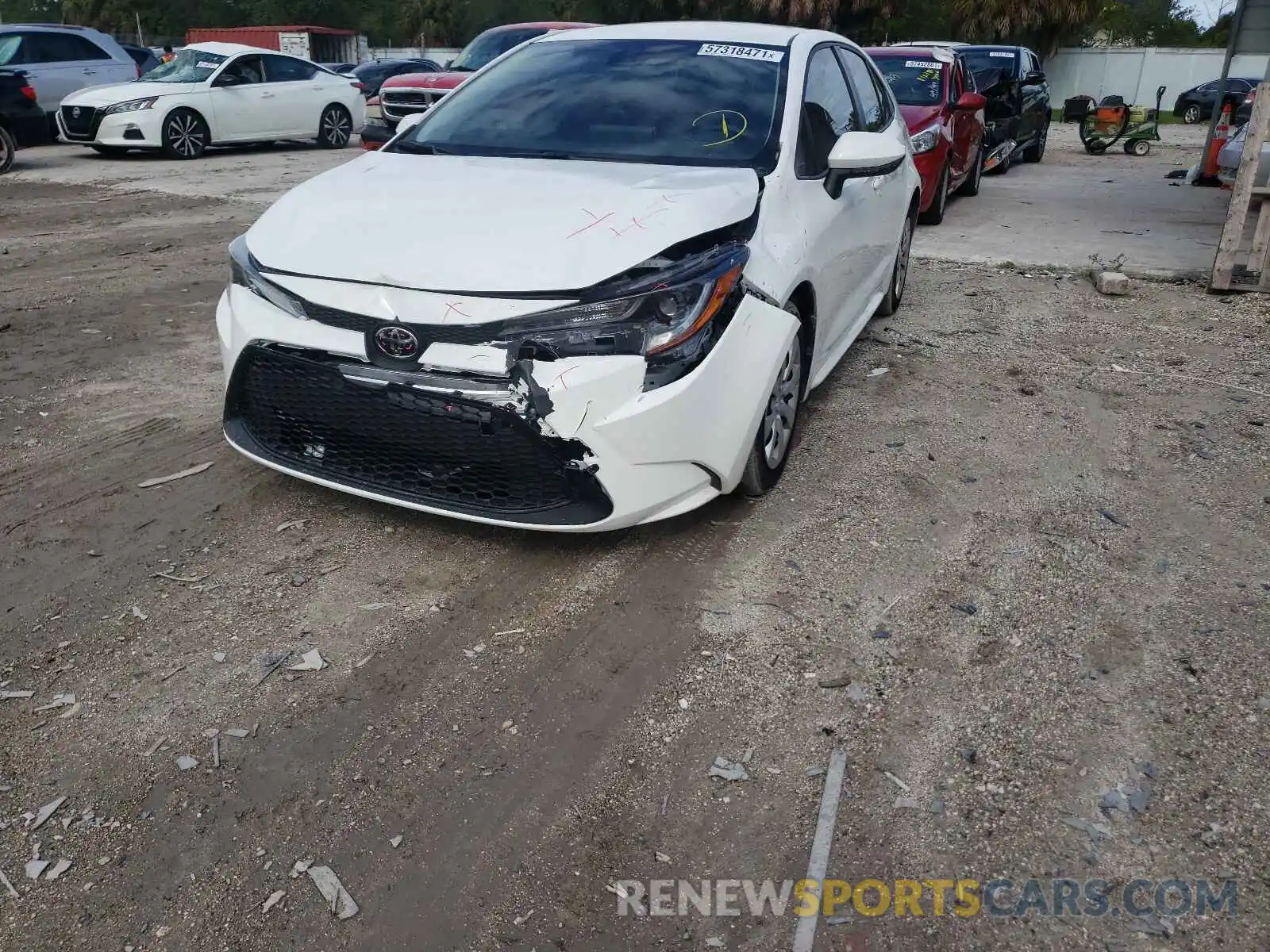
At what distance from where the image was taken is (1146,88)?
37781 millimetres

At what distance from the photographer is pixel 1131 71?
37.9 metres

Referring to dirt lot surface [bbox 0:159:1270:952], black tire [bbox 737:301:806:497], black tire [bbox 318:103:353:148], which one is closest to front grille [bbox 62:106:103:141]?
black tire [bbox 318:103:353:148]

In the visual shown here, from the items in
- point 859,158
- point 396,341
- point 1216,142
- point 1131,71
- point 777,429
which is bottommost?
point 777,429

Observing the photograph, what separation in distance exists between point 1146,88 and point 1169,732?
4185 cm

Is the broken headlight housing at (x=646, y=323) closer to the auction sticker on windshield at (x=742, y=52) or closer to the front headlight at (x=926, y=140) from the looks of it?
the auction sticker on windshield at (x=742, y=52)

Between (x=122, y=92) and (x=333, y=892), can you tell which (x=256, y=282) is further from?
(x=122, y=92)

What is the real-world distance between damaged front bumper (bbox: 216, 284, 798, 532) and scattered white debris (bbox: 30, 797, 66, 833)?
1.32m

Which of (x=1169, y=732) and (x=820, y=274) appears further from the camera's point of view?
(x=820, y=274)

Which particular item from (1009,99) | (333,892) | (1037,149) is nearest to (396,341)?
(333,892)

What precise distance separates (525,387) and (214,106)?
13786 millimetres

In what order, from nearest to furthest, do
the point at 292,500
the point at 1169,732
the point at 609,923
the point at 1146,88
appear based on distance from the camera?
the point at 609,923 < the point at 1169,732 < the point at 292,500 < the point at 1146,88

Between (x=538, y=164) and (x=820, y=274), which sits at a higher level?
(x=538, y=164)

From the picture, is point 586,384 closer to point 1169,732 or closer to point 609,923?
point 609,923

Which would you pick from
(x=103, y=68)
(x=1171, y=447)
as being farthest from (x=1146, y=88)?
(x=1171, y=447)
